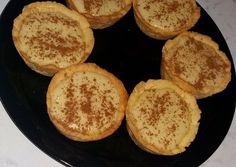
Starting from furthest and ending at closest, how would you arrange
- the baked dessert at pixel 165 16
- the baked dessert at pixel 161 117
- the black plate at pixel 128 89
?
the baked dessert at pixel 165 16
the baked dessert at pixel 161 117
the black plate at pixel 128 89

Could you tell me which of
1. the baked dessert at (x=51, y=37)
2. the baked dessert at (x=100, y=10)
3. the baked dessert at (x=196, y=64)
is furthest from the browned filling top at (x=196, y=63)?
the baked dessert at (x=51, y=37)

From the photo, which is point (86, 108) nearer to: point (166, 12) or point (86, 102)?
point (86, 102)

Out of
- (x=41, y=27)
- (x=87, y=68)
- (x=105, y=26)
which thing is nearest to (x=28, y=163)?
(x=87, y=68)

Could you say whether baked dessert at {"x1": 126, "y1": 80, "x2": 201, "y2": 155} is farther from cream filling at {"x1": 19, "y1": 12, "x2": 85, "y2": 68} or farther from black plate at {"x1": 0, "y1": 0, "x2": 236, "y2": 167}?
cream filling at {"x1": 19, "y1": 12, "x2": 85, "y2": 68}

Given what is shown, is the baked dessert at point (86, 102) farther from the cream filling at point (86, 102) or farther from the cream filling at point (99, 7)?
the cream filling at point (99, 7)

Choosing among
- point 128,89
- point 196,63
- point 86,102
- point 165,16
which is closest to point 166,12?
point 165,16

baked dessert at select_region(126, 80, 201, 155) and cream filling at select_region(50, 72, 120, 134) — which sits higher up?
cream filling at select_region(50, 72, 120, 134)

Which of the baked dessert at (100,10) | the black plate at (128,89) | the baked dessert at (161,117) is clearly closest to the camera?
the black plate at (128,89)

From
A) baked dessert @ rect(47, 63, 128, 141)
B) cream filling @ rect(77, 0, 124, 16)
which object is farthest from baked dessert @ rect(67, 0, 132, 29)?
baked dessert @ rect(47, 63, 128, 141)
